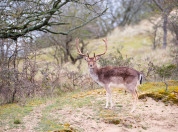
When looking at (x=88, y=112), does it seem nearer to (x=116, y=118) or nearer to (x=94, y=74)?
(x=116, y=118)

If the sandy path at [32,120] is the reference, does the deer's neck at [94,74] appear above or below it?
above

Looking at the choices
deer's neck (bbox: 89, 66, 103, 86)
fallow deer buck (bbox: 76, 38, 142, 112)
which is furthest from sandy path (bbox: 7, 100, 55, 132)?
fallow deer buck (bbox: 76, 38, 142, 112)

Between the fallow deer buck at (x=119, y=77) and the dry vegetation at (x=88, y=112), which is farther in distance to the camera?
the fallow deer buck at (x=119, y=77)

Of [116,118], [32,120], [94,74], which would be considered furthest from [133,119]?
[32,120]

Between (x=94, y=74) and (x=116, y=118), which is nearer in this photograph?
(x=116, y=118)

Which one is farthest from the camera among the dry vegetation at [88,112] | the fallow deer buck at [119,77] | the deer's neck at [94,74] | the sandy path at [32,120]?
the deer's neck at [94,74]

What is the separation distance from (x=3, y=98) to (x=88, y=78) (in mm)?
4815

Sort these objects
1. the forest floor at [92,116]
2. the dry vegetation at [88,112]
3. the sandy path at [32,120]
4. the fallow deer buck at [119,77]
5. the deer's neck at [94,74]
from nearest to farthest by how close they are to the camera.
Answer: the sandy path at [32,120], the forest floor at [92,116], the dry vegetation at [88,112], the fallow deer buck at [119,77], the deer's neck at [94,74]

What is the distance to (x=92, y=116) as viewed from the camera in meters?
7.82

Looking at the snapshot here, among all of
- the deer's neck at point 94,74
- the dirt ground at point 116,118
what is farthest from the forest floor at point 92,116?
the deer's neck at point 94,74

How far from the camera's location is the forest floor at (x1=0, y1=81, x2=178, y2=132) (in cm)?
688

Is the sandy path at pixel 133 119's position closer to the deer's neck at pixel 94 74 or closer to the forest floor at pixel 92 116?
the forest floor at pixel 92 116

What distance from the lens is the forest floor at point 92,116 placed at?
6879 millimetres

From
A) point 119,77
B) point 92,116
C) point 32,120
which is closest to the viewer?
point 32,120
